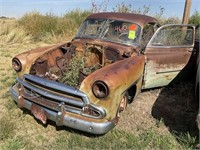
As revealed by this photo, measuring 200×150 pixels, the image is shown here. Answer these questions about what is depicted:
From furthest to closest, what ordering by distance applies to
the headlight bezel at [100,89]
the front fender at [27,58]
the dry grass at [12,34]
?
the dry grass at [12,34]
the front fender at [27,58]
the headlight bezel at [100,89]

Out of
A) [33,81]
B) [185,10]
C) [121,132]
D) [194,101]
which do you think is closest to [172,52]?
[194,101]

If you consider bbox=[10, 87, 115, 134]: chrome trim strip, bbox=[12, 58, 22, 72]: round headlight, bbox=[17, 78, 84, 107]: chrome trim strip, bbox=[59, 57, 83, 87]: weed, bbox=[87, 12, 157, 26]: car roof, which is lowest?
bbox=[10, 87, 115, 134]: chrome trim strip

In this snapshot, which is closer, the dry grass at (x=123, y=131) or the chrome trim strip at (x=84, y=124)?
the chrome trim strip at (x=84, y=124)

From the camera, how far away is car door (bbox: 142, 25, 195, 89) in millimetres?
4645

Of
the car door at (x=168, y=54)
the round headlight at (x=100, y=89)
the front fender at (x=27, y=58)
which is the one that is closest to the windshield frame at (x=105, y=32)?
the car door at (x=168, y=54)

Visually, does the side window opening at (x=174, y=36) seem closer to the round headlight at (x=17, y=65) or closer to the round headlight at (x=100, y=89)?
the round headlight at (x=100, y=89)

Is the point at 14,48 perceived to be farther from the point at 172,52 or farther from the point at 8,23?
the point at 172,52

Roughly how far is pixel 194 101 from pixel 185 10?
13.6 feet

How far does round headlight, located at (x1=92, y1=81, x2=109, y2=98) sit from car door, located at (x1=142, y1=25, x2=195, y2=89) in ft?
4.50

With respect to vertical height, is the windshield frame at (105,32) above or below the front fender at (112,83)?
above

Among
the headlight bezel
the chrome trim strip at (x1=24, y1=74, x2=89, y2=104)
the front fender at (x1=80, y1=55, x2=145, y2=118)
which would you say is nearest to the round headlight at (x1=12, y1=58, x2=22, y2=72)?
the chrome trim strip at (x1=24, y1=74, x2=89, y2=104)

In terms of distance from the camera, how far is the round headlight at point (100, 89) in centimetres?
331

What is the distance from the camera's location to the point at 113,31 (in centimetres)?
487

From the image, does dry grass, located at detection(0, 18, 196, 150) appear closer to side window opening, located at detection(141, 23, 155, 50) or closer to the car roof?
side window opening, located at detection(141, 23, 155, 50)
